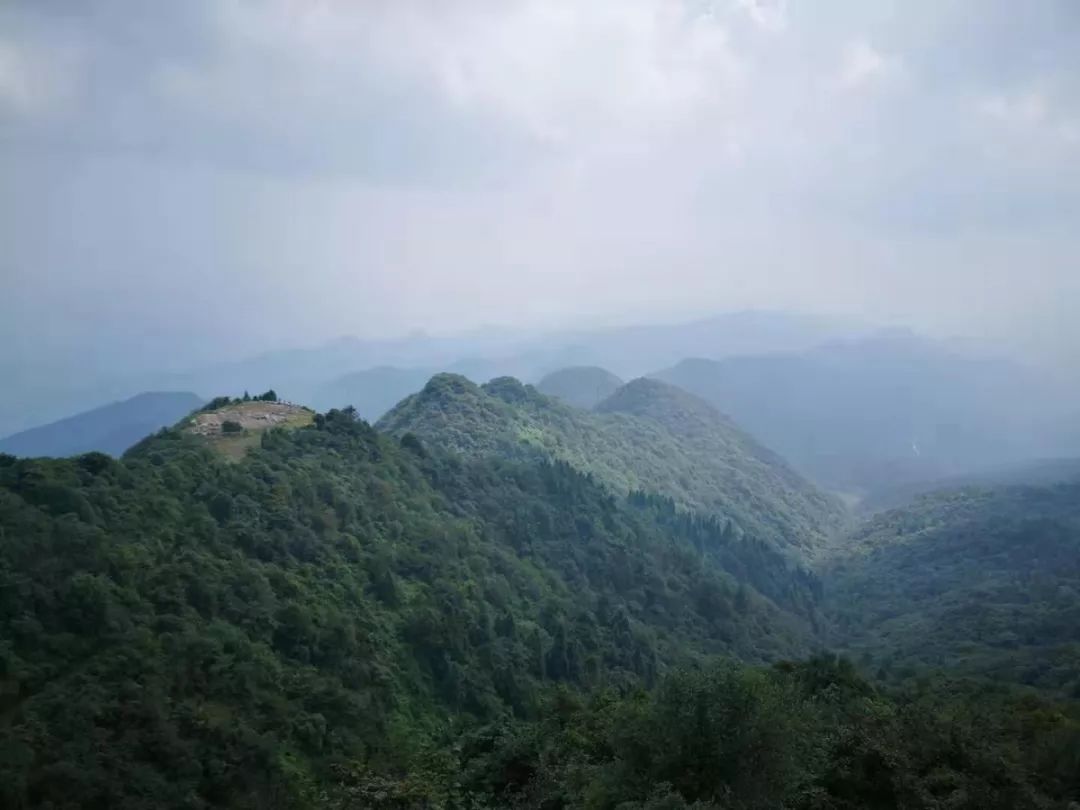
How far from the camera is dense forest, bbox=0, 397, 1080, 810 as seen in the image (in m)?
16.6

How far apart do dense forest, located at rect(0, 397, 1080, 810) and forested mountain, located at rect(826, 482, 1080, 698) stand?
19.0 m

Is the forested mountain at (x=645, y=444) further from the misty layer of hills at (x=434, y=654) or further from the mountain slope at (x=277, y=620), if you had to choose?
the mountain slope at (x=277, y=620)

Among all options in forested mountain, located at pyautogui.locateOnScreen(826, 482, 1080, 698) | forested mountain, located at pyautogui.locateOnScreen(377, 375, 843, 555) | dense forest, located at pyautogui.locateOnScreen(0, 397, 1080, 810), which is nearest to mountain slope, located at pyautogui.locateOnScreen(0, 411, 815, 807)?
dense forest, located at pyautogui.locateOnScreen(0, 397, 1080, 810)

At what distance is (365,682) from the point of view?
1222 inches

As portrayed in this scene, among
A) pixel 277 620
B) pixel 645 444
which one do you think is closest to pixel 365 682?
pixel 277 620

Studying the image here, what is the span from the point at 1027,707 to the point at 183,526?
107 feet

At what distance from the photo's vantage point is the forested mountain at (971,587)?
54594 mm

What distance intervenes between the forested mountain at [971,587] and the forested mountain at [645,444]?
500 inches

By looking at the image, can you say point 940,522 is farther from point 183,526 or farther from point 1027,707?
point 183,526

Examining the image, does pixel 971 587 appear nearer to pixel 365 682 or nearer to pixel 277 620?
pixel 365 682

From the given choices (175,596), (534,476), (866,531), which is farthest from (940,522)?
(175,596)

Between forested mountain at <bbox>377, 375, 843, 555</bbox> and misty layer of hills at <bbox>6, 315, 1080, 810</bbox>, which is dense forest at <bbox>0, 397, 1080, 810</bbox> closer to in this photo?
misty layer of hills at <bbox>6, 315, 1080, 810</bbox>

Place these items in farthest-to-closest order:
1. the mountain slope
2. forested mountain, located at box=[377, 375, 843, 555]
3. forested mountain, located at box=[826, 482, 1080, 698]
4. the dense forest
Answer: forested mountain, located at box=[377, 375, 843, 555]
forested mountain, located at box=[826, 482, 1080, 698]
the mountain slope
the dense forest

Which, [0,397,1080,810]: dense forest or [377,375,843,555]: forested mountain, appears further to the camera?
[377,375,843,555]: forested mountain
